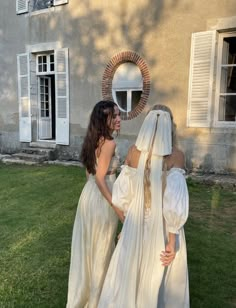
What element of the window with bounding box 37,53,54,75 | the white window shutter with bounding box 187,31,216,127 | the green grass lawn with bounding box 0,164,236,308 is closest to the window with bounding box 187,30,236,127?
the white window shutter with bounding box 187,31,216,127

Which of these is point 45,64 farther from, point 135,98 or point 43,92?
point 135,98

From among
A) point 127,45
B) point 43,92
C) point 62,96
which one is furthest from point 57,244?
point 43,92

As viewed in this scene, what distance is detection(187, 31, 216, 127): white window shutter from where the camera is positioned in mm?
7203

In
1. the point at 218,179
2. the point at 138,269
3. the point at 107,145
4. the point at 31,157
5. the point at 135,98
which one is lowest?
the point at 31,157

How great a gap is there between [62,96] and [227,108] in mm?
4634

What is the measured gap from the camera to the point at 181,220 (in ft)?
Result: 6.39

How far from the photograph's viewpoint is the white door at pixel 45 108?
1084cm

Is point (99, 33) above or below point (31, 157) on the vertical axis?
above

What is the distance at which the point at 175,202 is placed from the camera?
1.93m

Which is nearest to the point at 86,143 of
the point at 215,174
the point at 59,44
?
the point at 215,174

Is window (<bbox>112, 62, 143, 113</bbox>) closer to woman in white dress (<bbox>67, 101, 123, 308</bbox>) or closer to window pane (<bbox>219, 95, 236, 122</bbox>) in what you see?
window pane (<bbox>219, 95, 236, 122</bbox>)

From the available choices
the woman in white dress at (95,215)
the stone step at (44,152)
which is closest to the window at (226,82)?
the stone step at (44,152)

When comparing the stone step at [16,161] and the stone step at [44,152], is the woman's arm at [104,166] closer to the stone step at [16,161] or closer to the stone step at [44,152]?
the stone step at [16,161]

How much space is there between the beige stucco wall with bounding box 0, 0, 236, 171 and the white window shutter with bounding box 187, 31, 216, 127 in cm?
16
